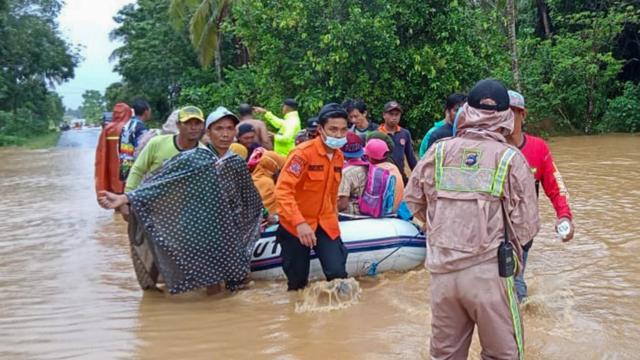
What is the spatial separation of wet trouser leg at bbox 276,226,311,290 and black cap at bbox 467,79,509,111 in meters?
2.49

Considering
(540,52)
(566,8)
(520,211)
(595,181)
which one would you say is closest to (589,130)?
(540,52)

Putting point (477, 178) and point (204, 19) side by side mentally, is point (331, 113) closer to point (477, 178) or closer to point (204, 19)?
point (477, 178)

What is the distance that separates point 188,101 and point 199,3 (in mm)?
3738

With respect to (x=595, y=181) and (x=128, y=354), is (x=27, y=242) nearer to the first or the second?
(x=128, y=354)

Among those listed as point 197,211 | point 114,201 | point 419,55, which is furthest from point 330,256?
point 419,55

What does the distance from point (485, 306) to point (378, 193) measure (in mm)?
3473

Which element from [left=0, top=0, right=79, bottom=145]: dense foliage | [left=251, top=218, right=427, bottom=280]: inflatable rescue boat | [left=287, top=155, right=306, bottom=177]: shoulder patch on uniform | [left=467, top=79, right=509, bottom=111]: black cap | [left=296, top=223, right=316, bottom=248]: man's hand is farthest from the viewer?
[left=0, top=0, right=79, bottom=145]: dense foliage

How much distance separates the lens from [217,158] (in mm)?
5383

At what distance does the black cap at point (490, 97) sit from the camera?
9.90 feet

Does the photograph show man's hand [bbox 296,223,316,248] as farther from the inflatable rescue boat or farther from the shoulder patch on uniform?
the inflatable rescue boat

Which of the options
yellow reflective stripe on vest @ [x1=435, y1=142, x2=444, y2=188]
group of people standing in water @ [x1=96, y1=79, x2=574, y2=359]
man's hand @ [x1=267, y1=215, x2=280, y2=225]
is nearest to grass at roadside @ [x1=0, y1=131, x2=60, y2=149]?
group of people standing in water @ [x1=96, y1=79, x2=574, y2=359]

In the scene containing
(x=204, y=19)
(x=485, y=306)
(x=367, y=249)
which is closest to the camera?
(x=485, y=306)

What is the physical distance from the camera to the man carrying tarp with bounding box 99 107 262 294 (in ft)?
17.1

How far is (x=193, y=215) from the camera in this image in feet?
17.3
